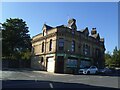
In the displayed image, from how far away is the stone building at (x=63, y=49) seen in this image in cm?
4328

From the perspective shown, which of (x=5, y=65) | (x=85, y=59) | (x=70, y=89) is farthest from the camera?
(x=5, y=65)

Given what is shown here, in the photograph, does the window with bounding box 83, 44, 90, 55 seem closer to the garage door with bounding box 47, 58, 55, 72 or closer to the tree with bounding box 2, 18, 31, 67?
the garage door with bounding box 47, 58, 55, 72

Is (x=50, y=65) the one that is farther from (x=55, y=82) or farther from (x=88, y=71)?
(x=55, y=82)

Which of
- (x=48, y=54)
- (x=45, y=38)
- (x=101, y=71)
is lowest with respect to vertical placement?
(x=101, y=71)

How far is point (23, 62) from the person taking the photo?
55500 millimetres

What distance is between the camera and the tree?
57938 mm

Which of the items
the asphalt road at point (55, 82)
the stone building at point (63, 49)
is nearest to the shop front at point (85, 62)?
the stone building at point (63, 49)

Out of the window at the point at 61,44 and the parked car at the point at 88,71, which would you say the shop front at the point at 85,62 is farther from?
the window at the point at 61,44

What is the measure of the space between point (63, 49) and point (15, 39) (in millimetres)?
19782

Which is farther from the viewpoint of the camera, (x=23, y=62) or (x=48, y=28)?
(x=23, y=62)

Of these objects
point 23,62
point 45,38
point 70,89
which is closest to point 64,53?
point 45,38

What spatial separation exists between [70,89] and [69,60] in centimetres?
2821

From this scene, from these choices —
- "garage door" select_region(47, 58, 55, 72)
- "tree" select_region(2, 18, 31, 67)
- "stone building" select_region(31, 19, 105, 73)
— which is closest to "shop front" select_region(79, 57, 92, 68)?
"stone building" select_region(31, 19, 105, 73)

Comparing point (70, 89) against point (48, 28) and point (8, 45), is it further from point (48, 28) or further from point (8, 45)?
point (8, 45)
